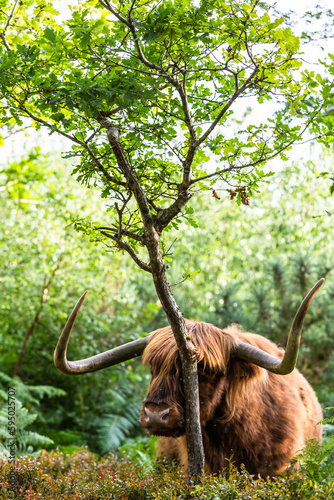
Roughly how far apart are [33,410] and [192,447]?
18.2 ft

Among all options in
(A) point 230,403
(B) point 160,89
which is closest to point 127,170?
(B) point 160,89

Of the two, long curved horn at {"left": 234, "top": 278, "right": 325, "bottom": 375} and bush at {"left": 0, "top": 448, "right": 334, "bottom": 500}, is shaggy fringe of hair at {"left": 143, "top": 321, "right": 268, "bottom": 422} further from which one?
bush at {"left": 0, "top": 448, "right": 334, "bottom": 500}

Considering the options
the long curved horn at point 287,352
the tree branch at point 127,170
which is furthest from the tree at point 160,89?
the long curved horn at point 287,352

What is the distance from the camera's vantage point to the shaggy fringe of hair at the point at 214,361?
3398 millimetres

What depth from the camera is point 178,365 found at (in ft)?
11.0

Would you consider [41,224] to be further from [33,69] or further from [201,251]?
[33,69]

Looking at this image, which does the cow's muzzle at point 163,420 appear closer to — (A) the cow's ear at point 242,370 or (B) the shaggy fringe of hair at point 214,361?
(B) the shaggy fringe of hair at point 214,361

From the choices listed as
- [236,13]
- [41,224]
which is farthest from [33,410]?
[236,13]

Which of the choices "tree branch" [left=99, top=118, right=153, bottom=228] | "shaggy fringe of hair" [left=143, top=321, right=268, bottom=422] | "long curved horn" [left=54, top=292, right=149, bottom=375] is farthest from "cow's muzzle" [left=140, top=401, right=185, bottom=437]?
"tree branch" [left=99, top=118, right=153, bottom=228]

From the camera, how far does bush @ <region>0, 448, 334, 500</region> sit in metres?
2.63

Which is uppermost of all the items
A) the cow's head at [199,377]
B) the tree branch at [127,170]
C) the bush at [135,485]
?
the tree branch at [127,170]

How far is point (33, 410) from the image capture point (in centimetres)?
793

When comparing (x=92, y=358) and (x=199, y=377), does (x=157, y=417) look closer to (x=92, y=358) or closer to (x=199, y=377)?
(x=199, y=377)

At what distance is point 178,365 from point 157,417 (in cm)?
42
